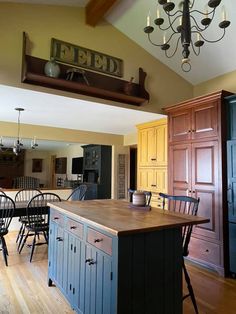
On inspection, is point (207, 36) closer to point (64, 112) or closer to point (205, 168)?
point (205, 168)

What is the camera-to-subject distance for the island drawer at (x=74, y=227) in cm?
202

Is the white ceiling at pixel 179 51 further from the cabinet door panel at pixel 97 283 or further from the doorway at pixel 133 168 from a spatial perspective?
the doorway at pixel 133 168

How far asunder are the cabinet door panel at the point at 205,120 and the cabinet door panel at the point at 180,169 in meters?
0.26

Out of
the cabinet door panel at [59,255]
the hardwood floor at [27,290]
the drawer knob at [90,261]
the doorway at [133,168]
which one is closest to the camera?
the drawer knob at [90,261]

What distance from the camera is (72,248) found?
214 cm

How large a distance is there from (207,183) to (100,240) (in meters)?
2.04

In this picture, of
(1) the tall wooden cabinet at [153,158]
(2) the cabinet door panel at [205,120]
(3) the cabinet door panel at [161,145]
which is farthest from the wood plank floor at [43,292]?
(2) the cabinet door panel at [205,120]

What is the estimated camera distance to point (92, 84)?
3334mm

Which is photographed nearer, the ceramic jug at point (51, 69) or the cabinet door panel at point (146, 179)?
the ceramic jug at point (51, 69)

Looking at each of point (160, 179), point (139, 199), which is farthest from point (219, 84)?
point (139, 199)

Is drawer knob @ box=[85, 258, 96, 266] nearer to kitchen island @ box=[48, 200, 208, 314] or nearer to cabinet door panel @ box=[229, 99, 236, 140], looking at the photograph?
kitchen island @ box=[48, 200, 208, 314]

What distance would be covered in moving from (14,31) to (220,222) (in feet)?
11.3

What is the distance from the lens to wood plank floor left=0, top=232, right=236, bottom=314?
223 centimetres

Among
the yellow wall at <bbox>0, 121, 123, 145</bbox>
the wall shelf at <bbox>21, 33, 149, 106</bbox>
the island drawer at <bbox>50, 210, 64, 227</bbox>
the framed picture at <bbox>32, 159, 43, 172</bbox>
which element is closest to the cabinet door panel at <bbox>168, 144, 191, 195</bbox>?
the wall shelf at <bbox>21, 33, 149, 106</bbox>
